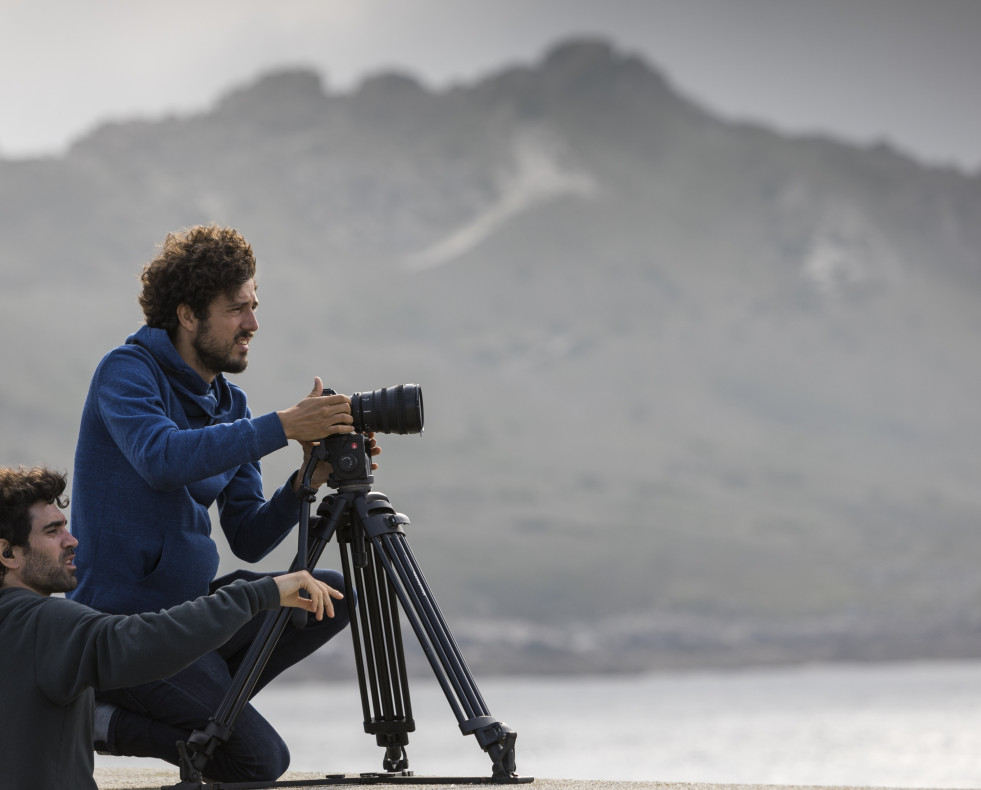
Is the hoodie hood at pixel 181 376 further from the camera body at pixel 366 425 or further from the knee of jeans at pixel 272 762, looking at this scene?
the knee of jeans at pixel 272 762

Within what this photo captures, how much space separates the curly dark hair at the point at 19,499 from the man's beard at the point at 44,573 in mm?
38

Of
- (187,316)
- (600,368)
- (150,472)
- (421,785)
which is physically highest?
(600,368)

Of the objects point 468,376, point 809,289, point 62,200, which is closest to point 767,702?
point 468,376

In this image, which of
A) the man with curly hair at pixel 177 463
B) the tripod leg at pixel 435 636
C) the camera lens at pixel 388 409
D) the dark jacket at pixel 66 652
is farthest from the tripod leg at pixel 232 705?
the dark jacket at pixel 66 652

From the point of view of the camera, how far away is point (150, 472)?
10.4ft

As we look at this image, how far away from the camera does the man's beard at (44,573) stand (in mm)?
2738

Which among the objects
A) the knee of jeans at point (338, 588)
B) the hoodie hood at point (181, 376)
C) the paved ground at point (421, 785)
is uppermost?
the hoodie hood at point (181, 376)

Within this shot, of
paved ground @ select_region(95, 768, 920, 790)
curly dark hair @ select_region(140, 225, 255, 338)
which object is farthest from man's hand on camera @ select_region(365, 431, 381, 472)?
paved ground @ select_region(95, 768, 920, 790)

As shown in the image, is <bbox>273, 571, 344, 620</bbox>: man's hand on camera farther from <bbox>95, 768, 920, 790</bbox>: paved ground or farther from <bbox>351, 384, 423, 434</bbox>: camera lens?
<bbox>95, 768, 920, 790</bbox>: paved ground

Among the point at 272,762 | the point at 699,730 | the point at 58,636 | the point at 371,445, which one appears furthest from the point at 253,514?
the point at 699,730

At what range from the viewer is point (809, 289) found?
160 metres

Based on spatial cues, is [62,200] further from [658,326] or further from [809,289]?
[809,289]

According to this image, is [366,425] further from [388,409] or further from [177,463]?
[177,463]

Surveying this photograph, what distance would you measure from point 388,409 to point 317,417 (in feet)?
0.63
